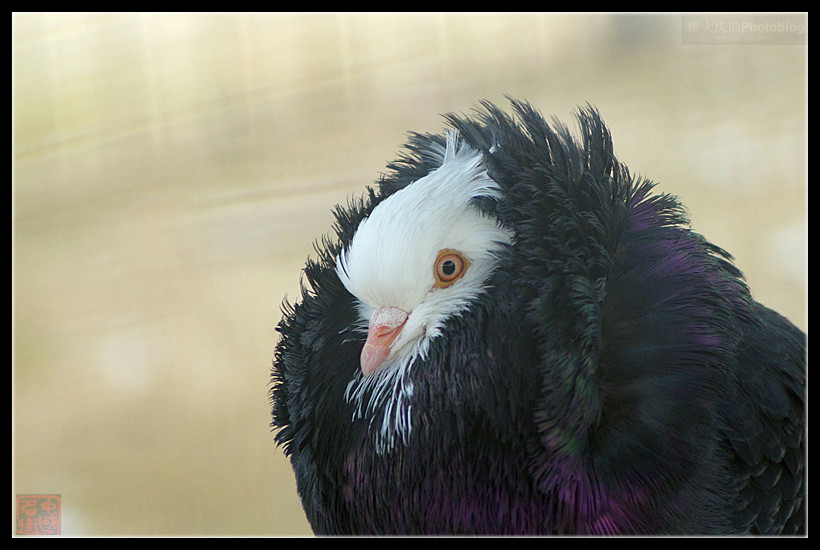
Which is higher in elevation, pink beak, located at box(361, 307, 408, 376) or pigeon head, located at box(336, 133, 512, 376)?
pigeon head, located at box(336, 133, 512, 376)

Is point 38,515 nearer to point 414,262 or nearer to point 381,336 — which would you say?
point 381,336

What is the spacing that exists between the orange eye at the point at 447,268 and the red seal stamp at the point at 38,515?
1.18 meters

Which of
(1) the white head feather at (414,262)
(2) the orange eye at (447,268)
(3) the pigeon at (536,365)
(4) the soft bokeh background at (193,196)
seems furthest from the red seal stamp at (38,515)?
(2) the orange eye at (447,268)

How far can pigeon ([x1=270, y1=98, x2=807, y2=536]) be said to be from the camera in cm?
137

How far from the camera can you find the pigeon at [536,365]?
4.50 ft

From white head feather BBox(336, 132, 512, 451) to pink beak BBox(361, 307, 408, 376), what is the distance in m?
0.01

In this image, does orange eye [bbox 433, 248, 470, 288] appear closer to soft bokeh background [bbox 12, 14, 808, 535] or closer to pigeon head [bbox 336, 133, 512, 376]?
pigeon head [bbox 336, 133, 512, 376]

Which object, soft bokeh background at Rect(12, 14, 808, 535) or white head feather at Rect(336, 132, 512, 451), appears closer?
white head feather at Rect(336, 132, 512, 451)

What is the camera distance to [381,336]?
1.37 metres

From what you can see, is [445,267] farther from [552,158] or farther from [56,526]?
[56,526]

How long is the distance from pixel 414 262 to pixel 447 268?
65 mm

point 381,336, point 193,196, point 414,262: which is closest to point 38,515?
point 193,196

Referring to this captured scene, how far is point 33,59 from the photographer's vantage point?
6.17 feet

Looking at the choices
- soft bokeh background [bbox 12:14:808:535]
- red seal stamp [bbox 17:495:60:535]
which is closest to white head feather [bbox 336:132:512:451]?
soft bokeh background [bbox 12:14:808:535]
